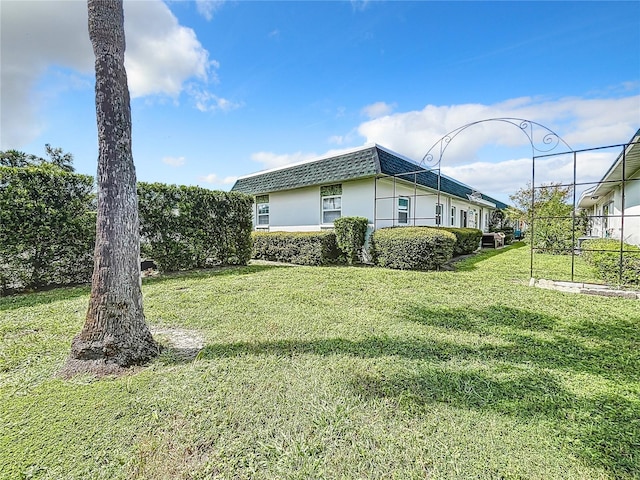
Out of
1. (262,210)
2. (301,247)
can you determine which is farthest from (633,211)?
(262,210)

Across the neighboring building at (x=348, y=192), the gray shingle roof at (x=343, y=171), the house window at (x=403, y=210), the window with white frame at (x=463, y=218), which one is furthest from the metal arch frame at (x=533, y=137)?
the window with white frame at (x=463, y=218)

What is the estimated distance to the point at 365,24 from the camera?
8.96 metres

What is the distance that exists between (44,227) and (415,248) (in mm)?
9884

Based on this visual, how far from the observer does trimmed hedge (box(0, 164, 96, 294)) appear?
614 cm

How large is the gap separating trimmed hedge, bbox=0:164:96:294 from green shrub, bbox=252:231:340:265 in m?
6.34

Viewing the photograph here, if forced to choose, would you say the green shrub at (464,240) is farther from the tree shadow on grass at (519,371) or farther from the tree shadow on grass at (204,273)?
the tree shadow on grass at (519,371)

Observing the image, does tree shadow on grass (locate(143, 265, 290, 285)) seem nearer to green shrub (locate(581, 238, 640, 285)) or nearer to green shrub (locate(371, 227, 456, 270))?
green shrub (locate(371, 227, 456, 270))

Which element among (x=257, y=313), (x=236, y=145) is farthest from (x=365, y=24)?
(x=257, y=313)

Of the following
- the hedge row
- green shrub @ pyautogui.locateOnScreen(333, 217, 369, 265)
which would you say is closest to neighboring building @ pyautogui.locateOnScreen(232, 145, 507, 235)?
green shrub @ pyautogui.locateOnScreen(333, 217, 369, 265)

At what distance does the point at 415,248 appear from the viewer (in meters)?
9.11

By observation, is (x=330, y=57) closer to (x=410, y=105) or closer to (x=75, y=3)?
(x=410, y=105)

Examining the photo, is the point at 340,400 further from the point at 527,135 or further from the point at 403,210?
the point at 403,210

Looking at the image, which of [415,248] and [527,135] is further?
[415,248]

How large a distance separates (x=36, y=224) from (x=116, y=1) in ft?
19.0
